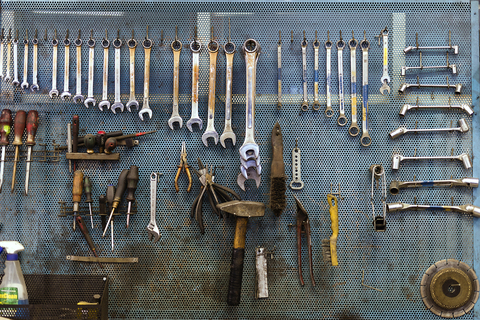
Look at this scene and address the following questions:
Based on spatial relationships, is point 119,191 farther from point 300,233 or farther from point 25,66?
point 300,233

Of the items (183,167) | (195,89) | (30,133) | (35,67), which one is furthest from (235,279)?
(35,67)

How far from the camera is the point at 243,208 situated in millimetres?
2275

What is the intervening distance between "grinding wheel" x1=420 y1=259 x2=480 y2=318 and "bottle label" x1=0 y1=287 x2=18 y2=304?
255 centimetres

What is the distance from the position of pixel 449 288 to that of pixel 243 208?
1443mm

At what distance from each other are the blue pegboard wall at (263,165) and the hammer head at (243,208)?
185mm

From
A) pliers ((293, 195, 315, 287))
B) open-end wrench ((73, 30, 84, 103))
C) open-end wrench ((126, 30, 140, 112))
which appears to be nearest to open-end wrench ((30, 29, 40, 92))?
open-end wrench ((73, 30, 84, 103))

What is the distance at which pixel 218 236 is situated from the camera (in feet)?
8.05

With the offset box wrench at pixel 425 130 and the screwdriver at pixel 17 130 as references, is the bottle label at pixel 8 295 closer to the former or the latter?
the screwdriver at pixel 17 130

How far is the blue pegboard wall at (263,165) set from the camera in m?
2.45

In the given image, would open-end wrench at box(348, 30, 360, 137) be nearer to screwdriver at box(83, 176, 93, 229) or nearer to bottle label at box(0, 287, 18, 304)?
screwdriver at box(83, 176, 93, 229)

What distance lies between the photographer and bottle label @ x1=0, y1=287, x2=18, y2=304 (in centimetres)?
228

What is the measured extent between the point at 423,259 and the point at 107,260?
205 cm

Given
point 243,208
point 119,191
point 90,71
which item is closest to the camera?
point 243,208

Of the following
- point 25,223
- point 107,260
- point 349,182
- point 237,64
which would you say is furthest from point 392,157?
point 25,223
